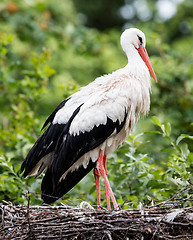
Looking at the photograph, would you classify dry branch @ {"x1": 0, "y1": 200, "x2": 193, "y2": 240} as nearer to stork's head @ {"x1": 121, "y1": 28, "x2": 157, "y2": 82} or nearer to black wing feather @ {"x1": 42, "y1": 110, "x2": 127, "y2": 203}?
black wing feather @ {"x1": 42, "y1": 110, "x2": 127, "y2": 203}

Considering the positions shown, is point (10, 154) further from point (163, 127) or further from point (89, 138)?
point (163, 127)

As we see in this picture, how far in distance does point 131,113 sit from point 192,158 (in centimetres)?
87

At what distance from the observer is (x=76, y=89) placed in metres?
6.96

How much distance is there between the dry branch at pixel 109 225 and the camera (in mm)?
4363

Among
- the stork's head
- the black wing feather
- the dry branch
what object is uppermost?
the stork's head

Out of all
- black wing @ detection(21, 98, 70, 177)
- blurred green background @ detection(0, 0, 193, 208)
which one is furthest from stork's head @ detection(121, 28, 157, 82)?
black wing @ detection(21, 98, 70, 177)

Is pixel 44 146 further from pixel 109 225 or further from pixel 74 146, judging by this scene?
pixel 109 225

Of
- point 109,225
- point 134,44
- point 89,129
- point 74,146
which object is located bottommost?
point 109,225

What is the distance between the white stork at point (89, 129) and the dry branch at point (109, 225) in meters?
0.92

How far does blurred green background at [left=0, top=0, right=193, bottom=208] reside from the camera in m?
5.92

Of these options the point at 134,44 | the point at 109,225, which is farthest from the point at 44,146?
the point at 134,44

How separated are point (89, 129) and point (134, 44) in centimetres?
129

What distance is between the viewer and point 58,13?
14742mm

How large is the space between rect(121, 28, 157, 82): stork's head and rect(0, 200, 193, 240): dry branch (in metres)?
2.07
